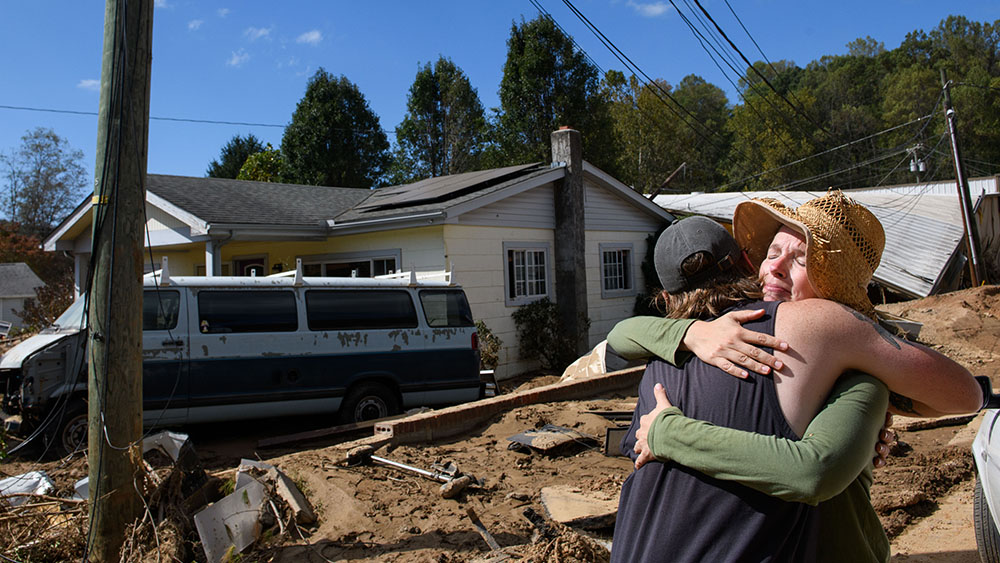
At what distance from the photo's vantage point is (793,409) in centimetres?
150

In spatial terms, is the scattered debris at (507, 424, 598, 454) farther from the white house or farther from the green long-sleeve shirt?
the white house

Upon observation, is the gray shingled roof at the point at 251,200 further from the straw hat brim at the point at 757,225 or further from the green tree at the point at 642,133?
the green tree at the point at 642,133

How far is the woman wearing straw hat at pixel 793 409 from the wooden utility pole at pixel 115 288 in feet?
11.5

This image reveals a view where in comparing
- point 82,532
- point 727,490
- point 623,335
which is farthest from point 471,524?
point 727,490

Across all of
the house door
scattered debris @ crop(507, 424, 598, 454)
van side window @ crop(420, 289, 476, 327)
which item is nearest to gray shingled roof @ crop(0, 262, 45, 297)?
the house door

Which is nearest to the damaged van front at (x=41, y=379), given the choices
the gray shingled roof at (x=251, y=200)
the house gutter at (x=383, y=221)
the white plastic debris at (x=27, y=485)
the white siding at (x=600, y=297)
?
the white plastic debris at (x=27, y=485)

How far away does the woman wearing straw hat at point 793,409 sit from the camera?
1465 mm

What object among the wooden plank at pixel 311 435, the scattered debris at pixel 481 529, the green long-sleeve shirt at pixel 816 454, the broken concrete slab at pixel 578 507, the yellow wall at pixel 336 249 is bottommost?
the scattered debris at pixel 481 529

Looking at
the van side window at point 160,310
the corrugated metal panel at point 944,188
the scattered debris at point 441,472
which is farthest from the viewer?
the corrugated metal panel at point 944,188

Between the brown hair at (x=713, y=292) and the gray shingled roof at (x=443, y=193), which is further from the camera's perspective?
the gray shingled roof at (x=443, y=193)

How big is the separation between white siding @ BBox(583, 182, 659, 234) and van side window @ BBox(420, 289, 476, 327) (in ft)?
22.0

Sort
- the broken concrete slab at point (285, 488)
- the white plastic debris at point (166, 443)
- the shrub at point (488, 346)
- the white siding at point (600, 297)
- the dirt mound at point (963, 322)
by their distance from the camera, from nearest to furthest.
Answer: the broken concrete slab at point (285, 488)
the white plastic debris at point (166, 443)
the shrub at point (488, 346)
the dirt mound at point (963, 322)
the white siding at point (600, 297)

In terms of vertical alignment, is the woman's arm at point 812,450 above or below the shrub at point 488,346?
above

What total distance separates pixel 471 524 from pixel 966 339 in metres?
13.1
